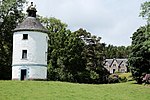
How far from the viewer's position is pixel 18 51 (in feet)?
164

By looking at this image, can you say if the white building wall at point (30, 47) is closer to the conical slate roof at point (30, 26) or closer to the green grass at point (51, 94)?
the conical slate roof at point (30, 26)

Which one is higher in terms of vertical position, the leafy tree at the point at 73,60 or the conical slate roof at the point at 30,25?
the conical slate roof at the point at 30,25

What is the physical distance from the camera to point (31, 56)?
49.8 metres

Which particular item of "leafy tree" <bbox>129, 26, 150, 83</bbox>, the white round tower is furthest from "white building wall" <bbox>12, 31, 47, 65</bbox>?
"leafy tree" <bbox>129, 26, 150, 83</bbox>

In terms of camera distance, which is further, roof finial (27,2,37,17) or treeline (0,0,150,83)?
treeline (0,0,150,83)

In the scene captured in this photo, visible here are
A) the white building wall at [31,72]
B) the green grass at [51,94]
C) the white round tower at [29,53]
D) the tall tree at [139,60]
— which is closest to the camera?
the green grass at [51,94]

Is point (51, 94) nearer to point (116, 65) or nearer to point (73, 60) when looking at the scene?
point (73, 60)

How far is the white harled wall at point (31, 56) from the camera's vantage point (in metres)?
49.6

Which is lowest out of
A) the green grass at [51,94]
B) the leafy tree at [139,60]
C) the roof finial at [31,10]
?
the green grass at [51,94]

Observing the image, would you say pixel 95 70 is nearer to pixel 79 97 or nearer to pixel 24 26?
pixel 24 26

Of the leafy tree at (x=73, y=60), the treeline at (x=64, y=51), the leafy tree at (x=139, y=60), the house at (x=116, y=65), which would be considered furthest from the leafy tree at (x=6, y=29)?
the house at (x=116, y=65)

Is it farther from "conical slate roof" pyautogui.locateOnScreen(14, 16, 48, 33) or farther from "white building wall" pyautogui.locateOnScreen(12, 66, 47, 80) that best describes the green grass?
"conical slate roof" pyautogui.locateOnScreen(14, 16, 48, 33)

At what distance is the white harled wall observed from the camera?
49625 mm

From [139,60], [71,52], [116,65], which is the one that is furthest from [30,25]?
[116,65]
